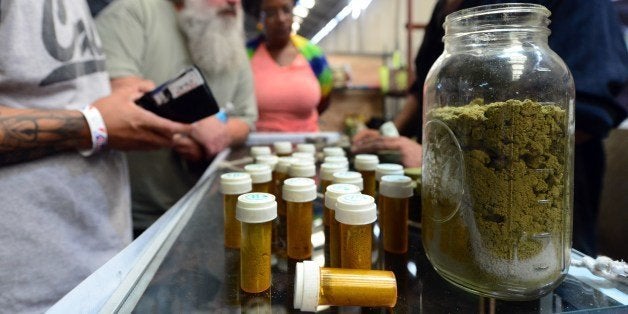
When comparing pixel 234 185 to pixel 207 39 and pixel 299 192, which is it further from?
pixel 207 39

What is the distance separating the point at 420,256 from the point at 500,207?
0.18 metres

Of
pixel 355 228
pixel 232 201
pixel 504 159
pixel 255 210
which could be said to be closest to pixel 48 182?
pixel 232 201

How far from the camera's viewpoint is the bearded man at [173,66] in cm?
124

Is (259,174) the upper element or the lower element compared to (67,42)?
lower

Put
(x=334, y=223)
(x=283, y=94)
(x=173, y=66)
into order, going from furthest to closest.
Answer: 1. (x=283, y=94)
2. (x=173, y=66)
3. (x=334, y=223)

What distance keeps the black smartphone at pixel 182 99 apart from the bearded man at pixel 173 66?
13.2 inches

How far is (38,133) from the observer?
63 centimetres

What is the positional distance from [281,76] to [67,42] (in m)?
1.25

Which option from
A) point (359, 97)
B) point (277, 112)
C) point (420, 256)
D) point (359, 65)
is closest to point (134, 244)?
point (420, 256)

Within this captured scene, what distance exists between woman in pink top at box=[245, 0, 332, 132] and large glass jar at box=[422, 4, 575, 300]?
4.92ft

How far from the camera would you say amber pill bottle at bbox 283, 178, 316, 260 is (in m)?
0.49

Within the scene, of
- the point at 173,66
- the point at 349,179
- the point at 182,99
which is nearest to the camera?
the point at 349,179

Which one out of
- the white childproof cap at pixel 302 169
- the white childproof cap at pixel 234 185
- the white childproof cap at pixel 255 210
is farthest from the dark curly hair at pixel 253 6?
the white childproof cap at pixel 255 210

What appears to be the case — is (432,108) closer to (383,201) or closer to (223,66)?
(383,201)
